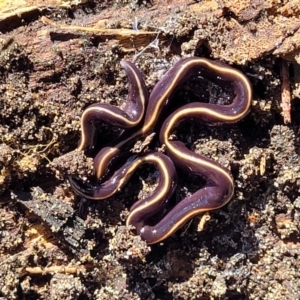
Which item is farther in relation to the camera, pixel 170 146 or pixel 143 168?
pixel 143 168

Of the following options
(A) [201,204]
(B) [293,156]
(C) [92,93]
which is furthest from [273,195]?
(C) [92,93]

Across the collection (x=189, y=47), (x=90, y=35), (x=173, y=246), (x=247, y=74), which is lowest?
(x=173, y=246)

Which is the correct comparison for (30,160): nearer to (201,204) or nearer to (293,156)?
(201,204)

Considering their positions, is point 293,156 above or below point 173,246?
above

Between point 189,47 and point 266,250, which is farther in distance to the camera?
point 266,250

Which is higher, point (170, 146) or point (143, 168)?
point (170, 146)

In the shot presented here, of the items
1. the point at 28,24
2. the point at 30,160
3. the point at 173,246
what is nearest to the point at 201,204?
the point at 173,246
